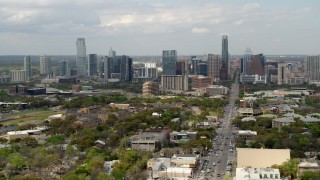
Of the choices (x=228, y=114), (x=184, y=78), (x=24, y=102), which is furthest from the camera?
(x=184, y=78)

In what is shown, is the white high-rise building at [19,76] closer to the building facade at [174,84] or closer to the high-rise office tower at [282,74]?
the building facade at [174,84]

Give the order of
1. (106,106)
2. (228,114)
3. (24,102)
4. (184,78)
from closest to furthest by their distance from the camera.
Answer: (228,114) < (106,106) < (24,102) < (184,78)

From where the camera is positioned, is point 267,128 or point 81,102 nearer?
point 267,128

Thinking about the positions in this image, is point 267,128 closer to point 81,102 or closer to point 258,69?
point 81,102

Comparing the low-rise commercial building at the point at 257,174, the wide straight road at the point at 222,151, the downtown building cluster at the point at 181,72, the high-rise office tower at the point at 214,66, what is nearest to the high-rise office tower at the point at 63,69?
the downtown building cluster at the point at 181,72

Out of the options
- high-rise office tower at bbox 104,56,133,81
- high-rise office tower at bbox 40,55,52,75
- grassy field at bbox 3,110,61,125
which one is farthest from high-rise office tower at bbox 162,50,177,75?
grassy field at bbox 3,110,61,125

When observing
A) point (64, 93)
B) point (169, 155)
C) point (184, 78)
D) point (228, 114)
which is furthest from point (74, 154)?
point (184, 78)
